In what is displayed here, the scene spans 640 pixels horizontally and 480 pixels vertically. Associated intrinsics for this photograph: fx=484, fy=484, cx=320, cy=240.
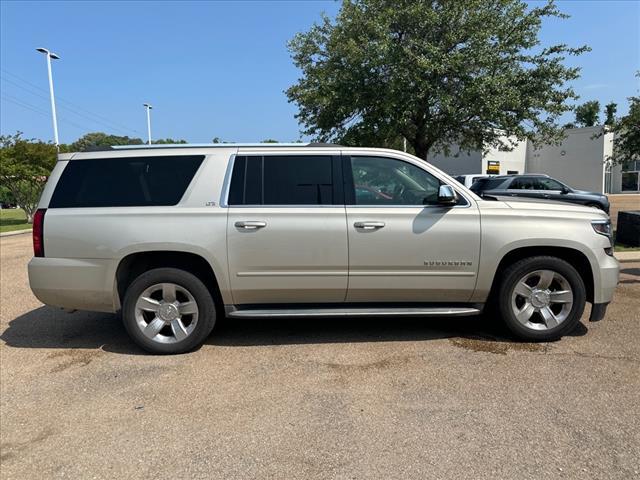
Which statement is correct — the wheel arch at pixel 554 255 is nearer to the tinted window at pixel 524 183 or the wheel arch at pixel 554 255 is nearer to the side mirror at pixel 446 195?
the side mirror at pixel 446 195

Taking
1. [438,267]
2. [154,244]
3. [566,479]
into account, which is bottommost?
[566,479]

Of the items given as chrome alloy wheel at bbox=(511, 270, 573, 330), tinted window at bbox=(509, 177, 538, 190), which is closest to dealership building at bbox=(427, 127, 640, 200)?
tinted window at bbox=(509, 177, 538, 190)

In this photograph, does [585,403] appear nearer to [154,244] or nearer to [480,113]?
[154,244]

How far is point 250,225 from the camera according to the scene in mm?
4391

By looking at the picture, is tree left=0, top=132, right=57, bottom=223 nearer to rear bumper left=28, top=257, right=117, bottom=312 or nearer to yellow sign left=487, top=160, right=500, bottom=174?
rear bumper left=28, top=257, right=117, bottom=312

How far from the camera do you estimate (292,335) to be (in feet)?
16.4

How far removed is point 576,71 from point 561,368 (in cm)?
1228

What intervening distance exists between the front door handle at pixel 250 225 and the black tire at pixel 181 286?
2.14 ft

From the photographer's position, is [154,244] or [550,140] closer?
[154,244]

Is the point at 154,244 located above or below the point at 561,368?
A: above

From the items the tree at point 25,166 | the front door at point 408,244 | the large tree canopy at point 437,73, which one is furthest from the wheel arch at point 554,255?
the tree at point 25,166

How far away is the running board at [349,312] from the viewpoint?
→ 14.6 ft

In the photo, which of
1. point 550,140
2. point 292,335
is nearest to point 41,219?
point 292,335

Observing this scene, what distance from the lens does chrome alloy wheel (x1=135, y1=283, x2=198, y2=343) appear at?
4.49 meters
